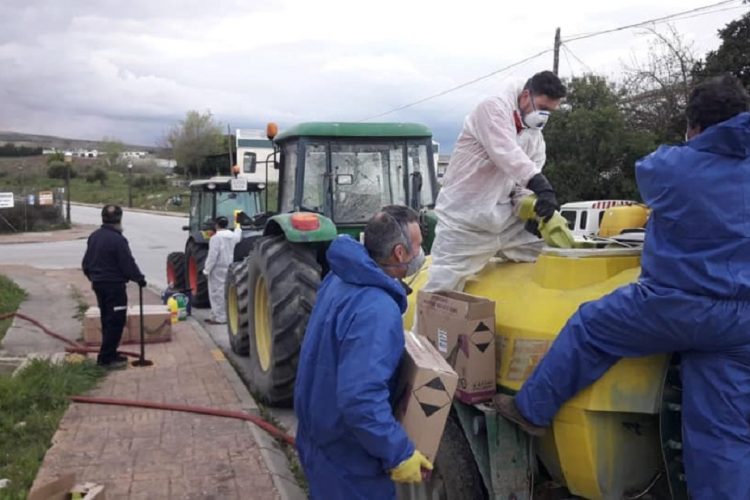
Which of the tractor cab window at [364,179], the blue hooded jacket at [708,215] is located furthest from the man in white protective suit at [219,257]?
the blue hooded jacket at [708,215]

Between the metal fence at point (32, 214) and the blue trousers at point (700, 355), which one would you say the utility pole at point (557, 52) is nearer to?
the blue trousers at point (700, 355)

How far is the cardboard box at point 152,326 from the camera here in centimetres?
887

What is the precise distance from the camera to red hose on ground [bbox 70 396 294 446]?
5.62 m

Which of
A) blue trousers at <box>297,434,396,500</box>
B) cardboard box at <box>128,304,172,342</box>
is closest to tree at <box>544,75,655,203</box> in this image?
cardboard box at <box>128,304,172,342</box>

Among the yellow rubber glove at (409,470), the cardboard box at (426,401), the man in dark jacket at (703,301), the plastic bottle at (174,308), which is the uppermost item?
the man in dark jacket at (703,301)

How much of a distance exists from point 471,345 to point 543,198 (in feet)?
2.59

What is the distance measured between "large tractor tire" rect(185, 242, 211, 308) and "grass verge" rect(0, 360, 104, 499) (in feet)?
14.6

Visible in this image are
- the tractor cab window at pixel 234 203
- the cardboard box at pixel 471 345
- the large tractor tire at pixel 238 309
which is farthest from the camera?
the tractor cab window at pixel 234 203

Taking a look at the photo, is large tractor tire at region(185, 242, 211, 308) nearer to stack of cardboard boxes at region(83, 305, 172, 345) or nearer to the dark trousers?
stack of cardboard boxes at region(83, 305, 172, 345)

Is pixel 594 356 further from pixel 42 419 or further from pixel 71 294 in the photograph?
pixel 71 294

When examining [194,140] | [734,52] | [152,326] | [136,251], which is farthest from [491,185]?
[194,140]

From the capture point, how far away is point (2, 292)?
12453 millimetres

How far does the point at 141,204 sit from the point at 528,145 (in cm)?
5920

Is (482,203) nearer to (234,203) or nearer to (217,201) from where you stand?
(217,201)
